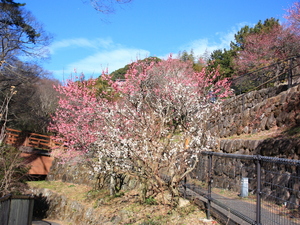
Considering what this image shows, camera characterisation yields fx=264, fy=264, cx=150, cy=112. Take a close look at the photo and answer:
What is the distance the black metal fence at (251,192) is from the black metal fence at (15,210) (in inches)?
166

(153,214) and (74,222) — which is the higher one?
(153,214)

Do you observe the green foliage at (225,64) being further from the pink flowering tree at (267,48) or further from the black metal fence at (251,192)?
the black metal fence at (251,192)

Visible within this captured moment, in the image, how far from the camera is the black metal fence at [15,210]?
5.43 meters

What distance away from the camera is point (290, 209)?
149 inches

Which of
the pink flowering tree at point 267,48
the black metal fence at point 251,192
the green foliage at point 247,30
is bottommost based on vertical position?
the black metal fence at point 251,192

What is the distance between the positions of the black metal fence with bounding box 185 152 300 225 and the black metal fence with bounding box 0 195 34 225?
13.8 feet

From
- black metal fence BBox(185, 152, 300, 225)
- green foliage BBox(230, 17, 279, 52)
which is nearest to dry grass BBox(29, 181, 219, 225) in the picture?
black metal fence BBox(185, 152, 300, 225)

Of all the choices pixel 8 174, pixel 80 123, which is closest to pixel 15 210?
pixel 80 123

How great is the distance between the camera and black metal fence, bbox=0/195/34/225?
5.43 m

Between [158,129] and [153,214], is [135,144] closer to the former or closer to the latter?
[158,129]

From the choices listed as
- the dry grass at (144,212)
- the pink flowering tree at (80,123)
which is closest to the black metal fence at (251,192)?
the dry grass at (144,212)

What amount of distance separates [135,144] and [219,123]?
30.9 ft

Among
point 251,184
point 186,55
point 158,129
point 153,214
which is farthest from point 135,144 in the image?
point 186,55

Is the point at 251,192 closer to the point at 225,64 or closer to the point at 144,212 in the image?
the point at 144,212
